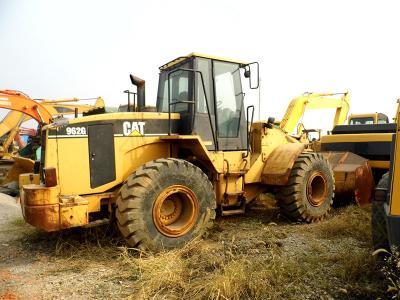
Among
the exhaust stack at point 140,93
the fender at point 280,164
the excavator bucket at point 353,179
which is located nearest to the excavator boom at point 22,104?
the exhaust stack at point 140,93

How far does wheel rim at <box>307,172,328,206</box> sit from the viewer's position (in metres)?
6.46

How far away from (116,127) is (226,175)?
186 centimetres

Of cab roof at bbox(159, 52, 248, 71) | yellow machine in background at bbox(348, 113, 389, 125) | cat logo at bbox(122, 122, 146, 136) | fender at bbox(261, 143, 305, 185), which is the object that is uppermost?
Answer: cab roof at bbox(159, 52, 248, 71)

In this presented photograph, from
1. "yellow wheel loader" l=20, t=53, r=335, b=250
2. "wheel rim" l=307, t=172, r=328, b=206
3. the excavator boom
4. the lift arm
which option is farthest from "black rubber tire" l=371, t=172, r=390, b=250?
the excavator boom

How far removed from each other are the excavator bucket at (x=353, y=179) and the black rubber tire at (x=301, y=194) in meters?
0.71

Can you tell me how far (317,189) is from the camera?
6801 millimetres

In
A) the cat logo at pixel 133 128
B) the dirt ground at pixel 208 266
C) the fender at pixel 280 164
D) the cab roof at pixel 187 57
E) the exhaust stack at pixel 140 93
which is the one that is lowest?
the dirt ground at pixel 208 266

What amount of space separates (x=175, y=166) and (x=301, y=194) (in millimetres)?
2522

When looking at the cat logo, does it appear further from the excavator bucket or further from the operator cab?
the excavator bucket

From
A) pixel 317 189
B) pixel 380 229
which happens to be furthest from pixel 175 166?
pixel 317 189

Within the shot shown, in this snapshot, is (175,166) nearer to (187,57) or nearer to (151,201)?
(151,201)

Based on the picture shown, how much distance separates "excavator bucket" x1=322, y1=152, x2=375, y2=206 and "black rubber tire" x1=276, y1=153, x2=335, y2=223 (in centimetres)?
71

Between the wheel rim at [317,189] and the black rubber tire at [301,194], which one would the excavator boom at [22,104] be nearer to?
the black rubber tire at [301,194]

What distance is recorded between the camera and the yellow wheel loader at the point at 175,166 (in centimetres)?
446
